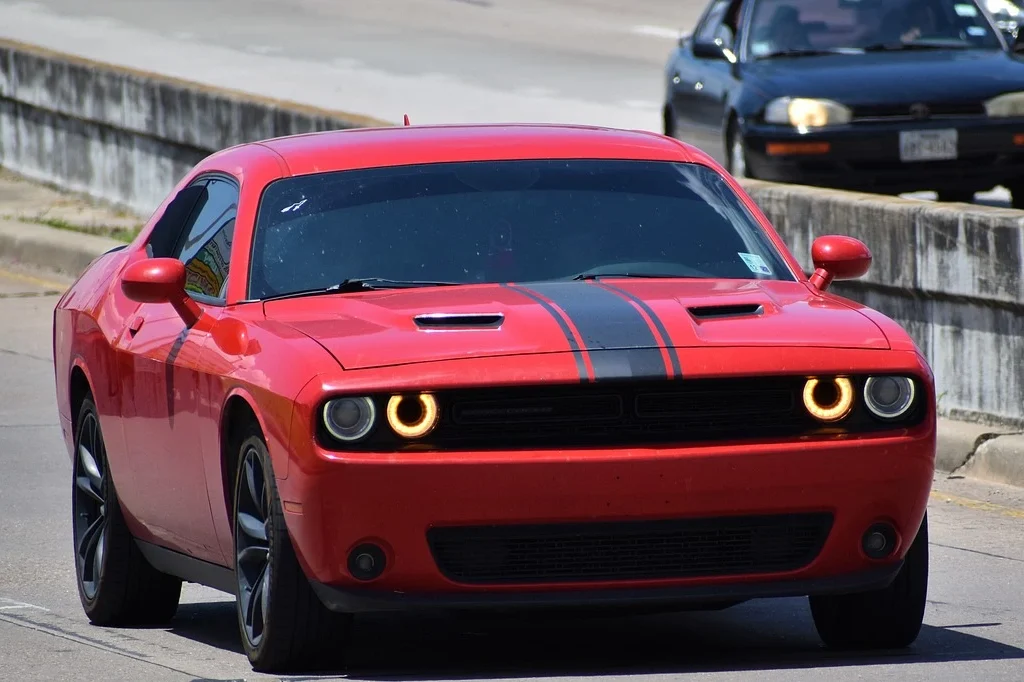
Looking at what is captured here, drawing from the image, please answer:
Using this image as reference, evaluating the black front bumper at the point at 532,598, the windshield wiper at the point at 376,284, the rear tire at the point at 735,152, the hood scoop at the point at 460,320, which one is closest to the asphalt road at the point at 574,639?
the black front bumper at the point at 532,598

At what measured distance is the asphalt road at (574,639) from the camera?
20.7 feet

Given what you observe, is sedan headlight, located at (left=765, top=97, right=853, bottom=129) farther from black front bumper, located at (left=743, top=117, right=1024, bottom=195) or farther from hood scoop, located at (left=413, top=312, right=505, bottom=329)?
hood scoop, located at (left=413, top=312, right=505, bottom=329)

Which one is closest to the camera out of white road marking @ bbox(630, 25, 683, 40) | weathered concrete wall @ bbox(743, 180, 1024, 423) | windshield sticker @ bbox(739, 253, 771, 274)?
windshield sticker @ bbox(739, 253, 771, 274)

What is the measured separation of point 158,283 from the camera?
6898 millimetres

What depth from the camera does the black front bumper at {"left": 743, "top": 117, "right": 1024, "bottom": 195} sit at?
15.0 metres

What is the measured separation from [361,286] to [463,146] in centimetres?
75

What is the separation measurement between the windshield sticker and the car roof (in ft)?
1.62

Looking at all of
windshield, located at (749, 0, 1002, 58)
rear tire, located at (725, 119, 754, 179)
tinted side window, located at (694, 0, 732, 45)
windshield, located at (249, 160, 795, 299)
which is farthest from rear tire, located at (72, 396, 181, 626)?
tinted side window, located at (694, 0, 732, 45)

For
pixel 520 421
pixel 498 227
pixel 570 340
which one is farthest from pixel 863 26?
pixel 520 421

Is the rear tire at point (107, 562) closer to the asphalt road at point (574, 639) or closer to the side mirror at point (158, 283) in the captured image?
the asphalt road at point (574, 639)

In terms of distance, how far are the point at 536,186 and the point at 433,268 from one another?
1.59 ft

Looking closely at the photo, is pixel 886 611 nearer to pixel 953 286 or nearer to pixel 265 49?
pixel 953 286

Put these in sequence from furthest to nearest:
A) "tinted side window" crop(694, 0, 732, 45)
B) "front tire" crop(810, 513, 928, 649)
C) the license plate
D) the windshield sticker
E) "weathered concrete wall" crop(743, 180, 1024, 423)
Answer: "tinted side window" crop(694, 0, 732, 45)
the license plate
"weathered concrete wall" crop(743, 180, 1024, 423)
the windshield sticker
"front tire" crop(810, 513, 928, 649)

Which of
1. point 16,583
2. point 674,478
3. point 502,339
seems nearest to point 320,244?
point 502,339
